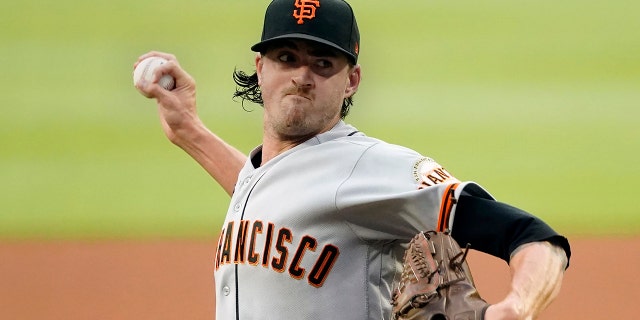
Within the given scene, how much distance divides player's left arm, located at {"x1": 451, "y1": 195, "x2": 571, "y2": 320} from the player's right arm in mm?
940

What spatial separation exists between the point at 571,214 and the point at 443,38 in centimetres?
104

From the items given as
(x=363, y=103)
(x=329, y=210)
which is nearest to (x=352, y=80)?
(x=329, y=210)

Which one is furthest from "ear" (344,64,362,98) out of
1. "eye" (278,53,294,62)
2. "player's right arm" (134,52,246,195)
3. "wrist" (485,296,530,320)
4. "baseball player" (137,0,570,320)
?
"wrist" (485,296,530,320)

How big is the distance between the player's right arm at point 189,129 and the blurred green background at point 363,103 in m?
2.12

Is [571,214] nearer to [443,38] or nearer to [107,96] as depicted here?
[443,38]

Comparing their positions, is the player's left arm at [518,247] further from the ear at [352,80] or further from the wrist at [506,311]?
the ear at [352,80]

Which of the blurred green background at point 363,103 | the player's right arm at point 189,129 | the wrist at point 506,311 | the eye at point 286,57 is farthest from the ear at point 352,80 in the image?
the blurred green background at point 363,103

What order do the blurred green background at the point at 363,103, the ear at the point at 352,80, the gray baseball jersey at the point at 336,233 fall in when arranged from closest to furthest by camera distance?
the gray baseball jersey at the point at 336,233 < the ear at the point at 352,80 < the blurred green background at the point at 363,103

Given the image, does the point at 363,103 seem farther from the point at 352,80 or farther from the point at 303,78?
the point at 303,78

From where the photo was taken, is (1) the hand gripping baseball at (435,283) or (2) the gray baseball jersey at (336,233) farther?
(2) the gray baseball jersey at (336,233)

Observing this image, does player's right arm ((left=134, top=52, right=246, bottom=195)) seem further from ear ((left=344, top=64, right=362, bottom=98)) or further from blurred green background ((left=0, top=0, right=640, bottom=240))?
blurred green background ((left=0, top=0, right=640, bottom=240))

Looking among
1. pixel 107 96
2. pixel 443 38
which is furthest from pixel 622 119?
pixel 107 96

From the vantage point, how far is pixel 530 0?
5035mm

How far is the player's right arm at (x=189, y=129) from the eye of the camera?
105 inches
